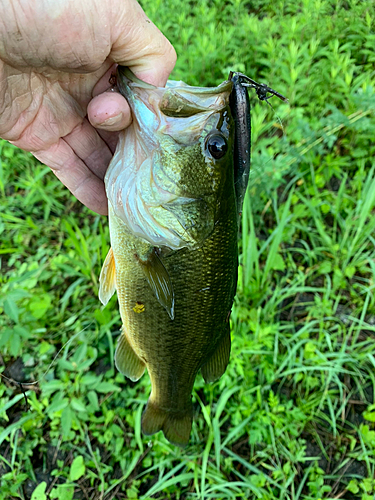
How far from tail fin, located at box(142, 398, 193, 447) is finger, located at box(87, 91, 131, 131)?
56.6 inches

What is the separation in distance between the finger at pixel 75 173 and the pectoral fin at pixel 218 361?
1024 millimetres

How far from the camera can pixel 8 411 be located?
246 cm

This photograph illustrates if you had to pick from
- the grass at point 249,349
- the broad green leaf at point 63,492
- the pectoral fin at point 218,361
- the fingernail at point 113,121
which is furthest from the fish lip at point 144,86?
the broad green leaf at point 63,492

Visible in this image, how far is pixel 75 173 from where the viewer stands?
6.49 ft

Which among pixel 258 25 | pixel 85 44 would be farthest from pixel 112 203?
pixel 258 25

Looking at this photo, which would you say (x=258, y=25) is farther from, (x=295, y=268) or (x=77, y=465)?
(x=77, y=465)

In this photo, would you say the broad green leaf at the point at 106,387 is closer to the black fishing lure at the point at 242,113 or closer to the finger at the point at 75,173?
the finger at the point at 75,173

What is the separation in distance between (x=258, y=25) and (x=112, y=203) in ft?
11.7

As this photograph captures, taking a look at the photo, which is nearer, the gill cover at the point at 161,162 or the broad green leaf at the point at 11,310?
the gill cover at the point at 161,162

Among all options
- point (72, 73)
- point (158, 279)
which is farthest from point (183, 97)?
point (158, 279)

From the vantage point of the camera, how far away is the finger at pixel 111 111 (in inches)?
54.1

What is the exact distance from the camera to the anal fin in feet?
6.02

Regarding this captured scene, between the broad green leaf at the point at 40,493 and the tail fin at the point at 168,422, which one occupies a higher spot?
the tail fin at the point at 168,422

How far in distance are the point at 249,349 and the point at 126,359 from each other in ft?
3.07
